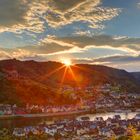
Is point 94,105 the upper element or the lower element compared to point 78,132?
upper

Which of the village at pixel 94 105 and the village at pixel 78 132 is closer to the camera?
the village at pixel 78 132

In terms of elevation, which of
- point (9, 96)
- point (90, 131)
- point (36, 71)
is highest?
point (36, 71)

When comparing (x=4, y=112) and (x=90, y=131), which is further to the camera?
(x=4, y=112)

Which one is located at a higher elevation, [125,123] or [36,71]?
[36,71]

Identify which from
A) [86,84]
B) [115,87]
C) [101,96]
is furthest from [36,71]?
[101,96]

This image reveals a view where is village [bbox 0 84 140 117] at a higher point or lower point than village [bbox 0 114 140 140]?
higher

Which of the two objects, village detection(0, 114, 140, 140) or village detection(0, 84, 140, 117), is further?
village detection(0, 84, 140, 117)

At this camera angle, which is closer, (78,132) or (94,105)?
(78,132)

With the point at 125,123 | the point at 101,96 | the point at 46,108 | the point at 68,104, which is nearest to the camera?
the point at 125,123

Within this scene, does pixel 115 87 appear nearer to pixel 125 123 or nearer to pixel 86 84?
pixel 86 84

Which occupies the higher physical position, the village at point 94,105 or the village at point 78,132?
the village at point 94,105

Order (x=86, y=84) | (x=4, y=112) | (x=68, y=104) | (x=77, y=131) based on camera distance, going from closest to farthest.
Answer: (x=77, y=131)
(x=4, y=112)
(x=68, y=104)
(x=86, y=84)
